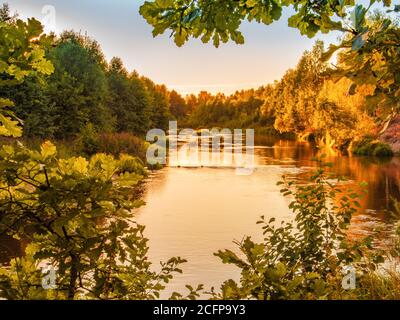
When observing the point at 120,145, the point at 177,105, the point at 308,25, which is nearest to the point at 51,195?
the point at 308,25

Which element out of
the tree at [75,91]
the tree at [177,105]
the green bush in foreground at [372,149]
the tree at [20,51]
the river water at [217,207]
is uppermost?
the tree at [177,105]

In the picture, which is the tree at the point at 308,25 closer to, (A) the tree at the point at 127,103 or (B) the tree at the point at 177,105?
(A) the tree at the point at 127,103

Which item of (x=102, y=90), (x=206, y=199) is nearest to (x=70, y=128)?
(x=102, y=90)

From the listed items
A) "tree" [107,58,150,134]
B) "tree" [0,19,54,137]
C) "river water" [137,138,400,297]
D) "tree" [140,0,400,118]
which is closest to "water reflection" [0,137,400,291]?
"river water" [137,138,400,297]

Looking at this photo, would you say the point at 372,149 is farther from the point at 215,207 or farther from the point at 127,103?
the point at 127,103

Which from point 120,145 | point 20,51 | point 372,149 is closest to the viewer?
point 20,51

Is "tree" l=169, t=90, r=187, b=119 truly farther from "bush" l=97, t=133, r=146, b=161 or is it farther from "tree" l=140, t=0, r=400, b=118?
"tree" l=140, t=0, r=400, b=118

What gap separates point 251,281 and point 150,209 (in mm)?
15227

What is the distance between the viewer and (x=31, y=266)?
113 inches

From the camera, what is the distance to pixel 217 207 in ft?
59.7

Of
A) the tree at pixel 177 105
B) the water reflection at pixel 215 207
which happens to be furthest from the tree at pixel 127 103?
the tree at pixel 177 105

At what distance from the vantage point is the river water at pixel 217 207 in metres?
11.7

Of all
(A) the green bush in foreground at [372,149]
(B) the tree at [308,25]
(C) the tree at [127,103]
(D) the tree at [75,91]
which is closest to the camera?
(B) the tree at [308,25]

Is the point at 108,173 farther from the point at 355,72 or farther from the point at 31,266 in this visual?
the point at 355,72
